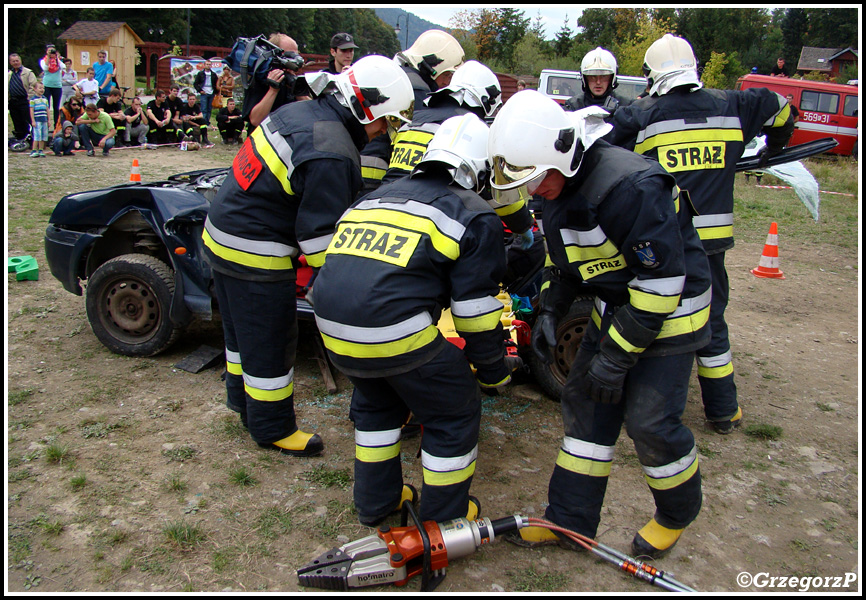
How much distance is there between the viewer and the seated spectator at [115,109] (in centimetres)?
1366

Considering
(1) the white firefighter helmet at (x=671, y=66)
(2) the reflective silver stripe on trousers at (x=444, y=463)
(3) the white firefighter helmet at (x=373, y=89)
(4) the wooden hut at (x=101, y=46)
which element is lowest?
(2) the reflective silver stripe on trousers at (x=444, y=463)

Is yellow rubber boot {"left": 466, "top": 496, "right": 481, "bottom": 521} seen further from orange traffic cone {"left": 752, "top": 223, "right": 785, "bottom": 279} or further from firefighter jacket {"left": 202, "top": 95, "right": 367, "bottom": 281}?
orange traffic cone {"left": 752, "top": 223, "right": 785, "bottom": 279}

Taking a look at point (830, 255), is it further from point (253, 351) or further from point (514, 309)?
point (253, 351)

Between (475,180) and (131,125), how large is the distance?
13.7m

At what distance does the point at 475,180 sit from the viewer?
263cm

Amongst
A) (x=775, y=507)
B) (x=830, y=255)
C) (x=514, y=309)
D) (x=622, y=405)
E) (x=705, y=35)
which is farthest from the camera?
(x=705, y=35)

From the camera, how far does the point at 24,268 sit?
5672 mm

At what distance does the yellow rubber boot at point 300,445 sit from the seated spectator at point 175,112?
13369 mm

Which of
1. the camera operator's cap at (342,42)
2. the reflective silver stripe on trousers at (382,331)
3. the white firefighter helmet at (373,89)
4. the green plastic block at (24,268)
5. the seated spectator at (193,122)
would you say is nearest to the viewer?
the reflective silver stripe on trousers at (382,331)

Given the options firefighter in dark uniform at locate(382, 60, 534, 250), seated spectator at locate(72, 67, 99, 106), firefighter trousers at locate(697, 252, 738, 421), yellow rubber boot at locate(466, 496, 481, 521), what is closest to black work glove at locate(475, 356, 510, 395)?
yellow rubber boot at locate(466, 496, 481, 521)

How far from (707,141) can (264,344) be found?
276cm

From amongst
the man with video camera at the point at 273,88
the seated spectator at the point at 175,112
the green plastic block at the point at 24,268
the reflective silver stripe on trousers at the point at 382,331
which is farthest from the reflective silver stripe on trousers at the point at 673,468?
the seated spectator at the point at 175,112

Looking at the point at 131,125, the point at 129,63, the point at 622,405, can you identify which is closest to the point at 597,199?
the point at 622,405

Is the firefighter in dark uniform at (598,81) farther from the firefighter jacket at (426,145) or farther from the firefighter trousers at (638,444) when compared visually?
the firefighter trousers at (638,444)
